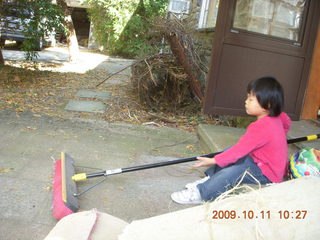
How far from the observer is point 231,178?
2.41 meters

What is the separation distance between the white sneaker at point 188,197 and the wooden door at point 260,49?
5.30ft

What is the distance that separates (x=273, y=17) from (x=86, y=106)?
9.69 ft

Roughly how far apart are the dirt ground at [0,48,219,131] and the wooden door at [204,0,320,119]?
0.85 m

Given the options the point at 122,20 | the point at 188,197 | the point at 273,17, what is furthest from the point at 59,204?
the point at 122,20

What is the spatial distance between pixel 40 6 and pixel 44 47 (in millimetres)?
7854

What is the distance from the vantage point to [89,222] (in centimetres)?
147

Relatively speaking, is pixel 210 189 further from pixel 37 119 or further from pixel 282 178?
pixel 37 119

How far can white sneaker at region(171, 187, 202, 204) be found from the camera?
2609 mm

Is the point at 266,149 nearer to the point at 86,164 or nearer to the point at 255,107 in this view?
the point at 255,107

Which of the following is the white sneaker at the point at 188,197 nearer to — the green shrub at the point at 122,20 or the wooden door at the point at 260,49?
the wooden door at the point at 260,49

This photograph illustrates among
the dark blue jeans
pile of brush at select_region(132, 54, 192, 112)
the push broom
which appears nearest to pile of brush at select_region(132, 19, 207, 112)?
pile of brush at select_region(132, 54, 192, 112)

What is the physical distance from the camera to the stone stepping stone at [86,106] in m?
5.02

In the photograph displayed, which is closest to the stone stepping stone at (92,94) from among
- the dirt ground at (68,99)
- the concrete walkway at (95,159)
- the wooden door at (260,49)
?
the dirt ground at (68,99)

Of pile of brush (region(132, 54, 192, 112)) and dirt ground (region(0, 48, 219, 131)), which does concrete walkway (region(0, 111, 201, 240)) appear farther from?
pile of brush (region(132, 54, 192, 112))
